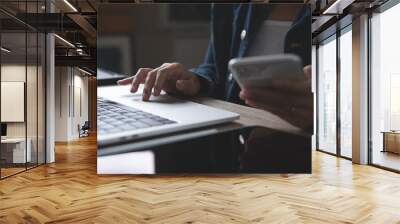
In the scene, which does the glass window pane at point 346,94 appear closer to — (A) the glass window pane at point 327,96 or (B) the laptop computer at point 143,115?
(A) the glass window pane at point 327,96

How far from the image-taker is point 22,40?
22.5 ft

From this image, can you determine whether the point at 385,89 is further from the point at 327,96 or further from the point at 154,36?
the point at 154,36

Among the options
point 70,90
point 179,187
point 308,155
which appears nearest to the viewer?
point 179,187

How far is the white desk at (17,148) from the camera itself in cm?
643

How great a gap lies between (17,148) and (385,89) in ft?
22.1

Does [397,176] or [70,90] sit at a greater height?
[70,90]

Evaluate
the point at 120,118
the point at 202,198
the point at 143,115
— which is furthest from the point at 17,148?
the point at 202,198

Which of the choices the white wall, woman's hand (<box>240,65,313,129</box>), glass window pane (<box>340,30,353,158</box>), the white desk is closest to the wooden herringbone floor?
the white desk

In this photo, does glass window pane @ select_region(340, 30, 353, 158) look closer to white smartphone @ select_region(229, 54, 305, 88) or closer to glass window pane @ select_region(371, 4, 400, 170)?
glass window pane @ select_region(371, 4, 400, 170)

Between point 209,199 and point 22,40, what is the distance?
14.9ft

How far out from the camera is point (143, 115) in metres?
5.96

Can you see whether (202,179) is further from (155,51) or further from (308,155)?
(155,51)

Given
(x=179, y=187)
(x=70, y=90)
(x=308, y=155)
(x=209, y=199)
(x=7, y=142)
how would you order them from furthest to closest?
1. (x=70, y=90)
2. (x=7, y=142)
3. (x=308, y=155)
4. (x=179, y=187)
5. (x=209, y=199)

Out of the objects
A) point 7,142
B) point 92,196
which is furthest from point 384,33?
point 7,142
